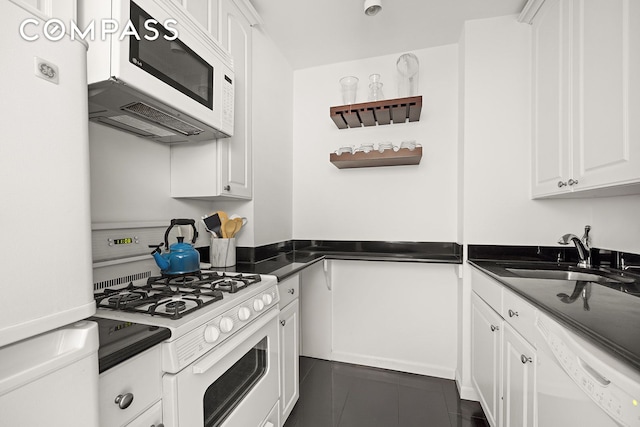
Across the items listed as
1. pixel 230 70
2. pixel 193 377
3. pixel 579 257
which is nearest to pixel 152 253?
pixel 193 377

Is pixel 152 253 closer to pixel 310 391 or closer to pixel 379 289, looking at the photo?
pixel 310 391

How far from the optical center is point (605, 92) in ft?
3.84

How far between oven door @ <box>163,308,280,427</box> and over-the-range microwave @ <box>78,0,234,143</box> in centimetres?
96

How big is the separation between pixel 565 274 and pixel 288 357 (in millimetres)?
1619

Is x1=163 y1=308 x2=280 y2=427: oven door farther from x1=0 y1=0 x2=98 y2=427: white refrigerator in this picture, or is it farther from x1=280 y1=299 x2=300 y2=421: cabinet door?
x1=0 y1=0 x2=98 y2=427: white refrigerator

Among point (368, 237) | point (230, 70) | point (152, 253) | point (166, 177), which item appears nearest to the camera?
point (152, 253)

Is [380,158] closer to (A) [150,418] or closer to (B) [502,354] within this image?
(B) [502,354]

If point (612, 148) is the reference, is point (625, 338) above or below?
below

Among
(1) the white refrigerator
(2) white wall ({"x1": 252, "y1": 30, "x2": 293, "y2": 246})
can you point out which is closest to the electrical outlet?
(1) the white refrigerator

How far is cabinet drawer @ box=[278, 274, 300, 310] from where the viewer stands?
A: 5.07 feet

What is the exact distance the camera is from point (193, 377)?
872 millimetres

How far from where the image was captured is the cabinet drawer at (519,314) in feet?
3.47

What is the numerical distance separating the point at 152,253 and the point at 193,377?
0.73 metres

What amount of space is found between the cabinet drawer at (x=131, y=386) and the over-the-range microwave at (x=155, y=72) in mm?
874
